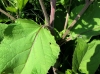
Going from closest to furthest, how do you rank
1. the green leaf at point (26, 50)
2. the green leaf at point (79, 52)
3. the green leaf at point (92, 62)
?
the green leaf at point (26, 50) → the green leaf at point (79, 52) → the green leaf at point (92, 62)

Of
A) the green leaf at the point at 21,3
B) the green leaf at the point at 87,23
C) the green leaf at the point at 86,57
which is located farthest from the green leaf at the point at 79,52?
the green leaf at the point at 21,3

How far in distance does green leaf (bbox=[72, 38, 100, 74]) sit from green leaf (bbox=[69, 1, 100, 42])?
4.1 inches

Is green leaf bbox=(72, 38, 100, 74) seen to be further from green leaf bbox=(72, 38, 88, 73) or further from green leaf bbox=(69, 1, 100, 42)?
green leaf bbox=(69, 1, 100, 42)

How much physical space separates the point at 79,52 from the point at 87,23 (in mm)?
330

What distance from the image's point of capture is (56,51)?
1.17 m

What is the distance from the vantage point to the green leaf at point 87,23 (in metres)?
1.58

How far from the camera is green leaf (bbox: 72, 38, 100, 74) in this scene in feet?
4.50

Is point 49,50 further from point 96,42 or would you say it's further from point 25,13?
point 25,13

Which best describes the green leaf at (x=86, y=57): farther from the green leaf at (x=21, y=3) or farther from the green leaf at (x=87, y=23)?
the green leaf at (x=21, y=3)

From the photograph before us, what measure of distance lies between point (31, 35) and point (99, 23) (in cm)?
60

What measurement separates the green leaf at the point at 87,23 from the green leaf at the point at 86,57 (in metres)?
0.11

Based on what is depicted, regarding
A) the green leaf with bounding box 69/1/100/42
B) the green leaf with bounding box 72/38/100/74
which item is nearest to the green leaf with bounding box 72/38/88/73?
the green leaf with bounding box 72/38/100/74

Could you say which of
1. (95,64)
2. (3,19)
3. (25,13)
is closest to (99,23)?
(95,64)

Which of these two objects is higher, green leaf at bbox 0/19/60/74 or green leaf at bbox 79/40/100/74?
green leaf at bbox 0/19/60/74
